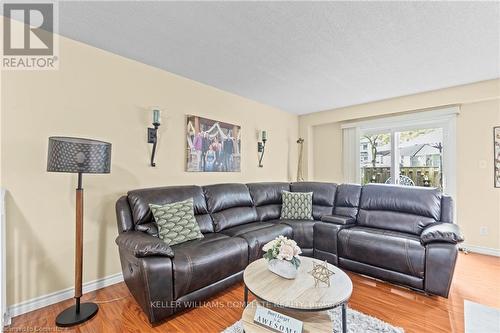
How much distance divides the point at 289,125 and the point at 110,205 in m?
3.68

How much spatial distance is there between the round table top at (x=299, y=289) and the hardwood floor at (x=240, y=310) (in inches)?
19.7

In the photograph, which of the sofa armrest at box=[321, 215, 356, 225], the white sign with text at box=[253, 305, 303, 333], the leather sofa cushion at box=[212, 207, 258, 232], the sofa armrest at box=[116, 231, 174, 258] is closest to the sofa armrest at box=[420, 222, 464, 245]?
the sofa armrest at box=[321, 215, 356, 225]

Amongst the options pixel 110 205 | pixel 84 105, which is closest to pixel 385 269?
pixel 110 205

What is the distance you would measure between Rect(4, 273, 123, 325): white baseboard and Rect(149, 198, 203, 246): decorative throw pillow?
844 millimetres

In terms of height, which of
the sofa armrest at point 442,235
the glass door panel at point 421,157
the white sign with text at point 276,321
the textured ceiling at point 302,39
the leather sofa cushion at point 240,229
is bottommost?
the white sign with text at point 276,321

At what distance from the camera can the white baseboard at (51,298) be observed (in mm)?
1898

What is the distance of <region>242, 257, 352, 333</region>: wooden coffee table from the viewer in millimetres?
1366

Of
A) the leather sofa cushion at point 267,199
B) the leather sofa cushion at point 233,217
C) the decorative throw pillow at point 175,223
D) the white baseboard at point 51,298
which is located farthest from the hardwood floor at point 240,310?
the leather sofa cushion at point 267,199

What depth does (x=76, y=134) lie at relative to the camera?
2258 mm

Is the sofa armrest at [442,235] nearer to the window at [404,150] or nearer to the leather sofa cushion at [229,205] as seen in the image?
the window at [404,150]

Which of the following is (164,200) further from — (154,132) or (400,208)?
(400,208)

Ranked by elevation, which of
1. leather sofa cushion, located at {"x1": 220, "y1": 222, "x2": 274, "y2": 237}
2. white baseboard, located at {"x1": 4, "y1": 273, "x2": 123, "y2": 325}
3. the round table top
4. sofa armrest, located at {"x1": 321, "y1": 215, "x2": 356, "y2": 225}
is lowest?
white baseboard, located at {"x1": 4, "y1": 273, "x2": 123, "y2": 325}

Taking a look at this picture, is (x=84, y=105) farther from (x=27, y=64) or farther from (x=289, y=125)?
(x=289, y=125)

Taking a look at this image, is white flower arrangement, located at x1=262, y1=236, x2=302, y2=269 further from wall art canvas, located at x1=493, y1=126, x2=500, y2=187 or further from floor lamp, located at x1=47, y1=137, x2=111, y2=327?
wall art canvas, located at x1=493, y1=126, x2=500, y2=187
